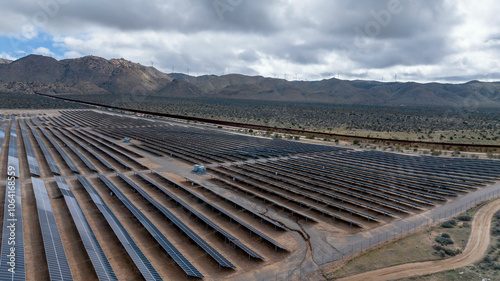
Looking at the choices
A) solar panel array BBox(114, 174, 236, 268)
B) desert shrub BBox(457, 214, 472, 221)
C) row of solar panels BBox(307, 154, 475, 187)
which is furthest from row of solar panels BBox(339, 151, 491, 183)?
solar panel array BBox(114, 174, 236, 268)

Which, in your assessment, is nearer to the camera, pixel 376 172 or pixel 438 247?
pixel 438 247

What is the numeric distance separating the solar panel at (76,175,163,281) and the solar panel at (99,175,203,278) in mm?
1109

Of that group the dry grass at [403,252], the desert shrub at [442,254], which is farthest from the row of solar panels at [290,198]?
the desert shrub at [442,254]

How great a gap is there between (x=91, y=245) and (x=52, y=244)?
1.91m

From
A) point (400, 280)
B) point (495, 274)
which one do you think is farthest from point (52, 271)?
point (495, 274)

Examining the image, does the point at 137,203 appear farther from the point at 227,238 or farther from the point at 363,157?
the point at 363,157

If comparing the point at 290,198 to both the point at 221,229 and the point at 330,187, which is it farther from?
the point at 221,229

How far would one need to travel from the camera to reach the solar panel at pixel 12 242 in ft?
38.9

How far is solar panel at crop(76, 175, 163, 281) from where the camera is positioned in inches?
494

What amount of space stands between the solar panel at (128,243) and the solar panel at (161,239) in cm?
111

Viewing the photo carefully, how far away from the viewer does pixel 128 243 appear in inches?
582

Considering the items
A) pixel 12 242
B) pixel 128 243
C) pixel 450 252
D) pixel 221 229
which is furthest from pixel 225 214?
pixel 450 252

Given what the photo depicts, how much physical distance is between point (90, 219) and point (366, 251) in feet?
56.3

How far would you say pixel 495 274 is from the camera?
1289 cm
